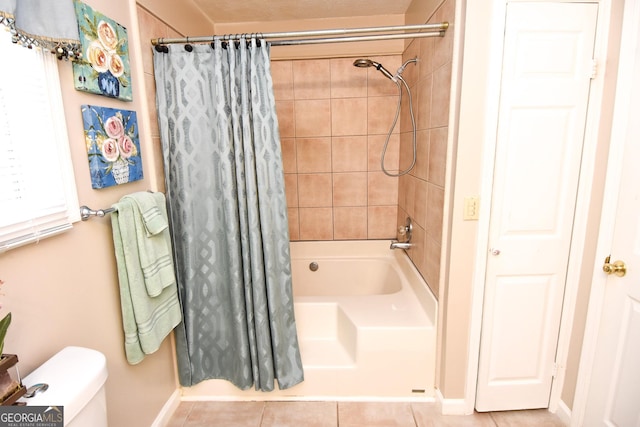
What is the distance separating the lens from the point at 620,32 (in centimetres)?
136

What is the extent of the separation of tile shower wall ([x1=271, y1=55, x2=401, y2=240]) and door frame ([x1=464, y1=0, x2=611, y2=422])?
1239mm

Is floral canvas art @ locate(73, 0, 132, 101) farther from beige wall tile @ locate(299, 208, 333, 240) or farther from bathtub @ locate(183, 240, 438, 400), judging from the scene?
beige wall tile @ locate(299, 208, 333, 240)

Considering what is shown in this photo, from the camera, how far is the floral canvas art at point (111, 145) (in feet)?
4.05

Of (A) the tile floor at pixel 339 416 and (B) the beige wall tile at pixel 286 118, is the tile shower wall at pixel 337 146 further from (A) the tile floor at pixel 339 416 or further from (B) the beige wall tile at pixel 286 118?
(A) the tile floor at pixel 339 416

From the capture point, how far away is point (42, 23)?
36.8 inches

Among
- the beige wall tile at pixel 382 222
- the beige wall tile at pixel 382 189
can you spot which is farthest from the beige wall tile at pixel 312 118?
the beige wall tile at pixel 382 222

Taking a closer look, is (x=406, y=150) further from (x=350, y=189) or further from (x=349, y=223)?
(x=349, y=223)

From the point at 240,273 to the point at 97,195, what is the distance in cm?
74

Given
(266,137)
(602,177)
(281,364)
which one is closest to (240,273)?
(281,364)

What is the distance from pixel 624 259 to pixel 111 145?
2220mm

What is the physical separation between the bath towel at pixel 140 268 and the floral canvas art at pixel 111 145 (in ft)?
0.37

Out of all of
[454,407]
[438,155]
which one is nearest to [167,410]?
[454,407]

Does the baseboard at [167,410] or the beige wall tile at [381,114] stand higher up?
the beige wall tile at [381,114]

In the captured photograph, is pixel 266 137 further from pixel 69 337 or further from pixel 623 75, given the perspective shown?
pixel 623 75
